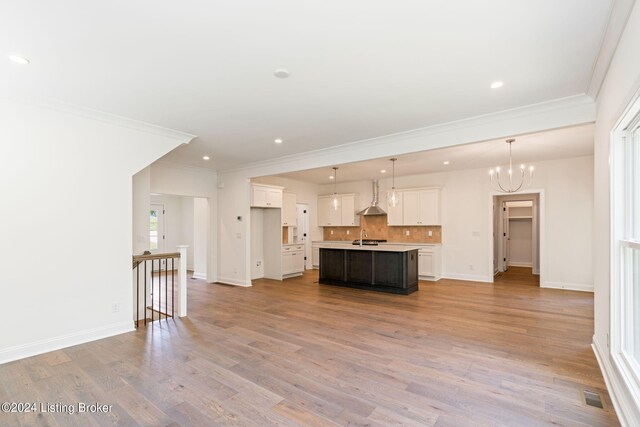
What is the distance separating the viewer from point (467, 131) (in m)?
4.25

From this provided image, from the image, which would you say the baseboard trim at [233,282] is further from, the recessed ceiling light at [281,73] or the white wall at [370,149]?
the recessed ceiling light at [281,73]

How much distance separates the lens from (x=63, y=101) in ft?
11.7

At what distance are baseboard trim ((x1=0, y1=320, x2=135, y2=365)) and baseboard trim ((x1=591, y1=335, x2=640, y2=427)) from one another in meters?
4.98

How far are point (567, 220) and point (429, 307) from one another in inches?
155

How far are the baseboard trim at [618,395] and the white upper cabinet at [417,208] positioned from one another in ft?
17.2

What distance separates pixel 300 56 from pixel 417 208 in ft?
21.1

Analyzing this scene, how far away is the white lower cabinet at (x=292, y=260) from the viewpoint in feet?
27.0

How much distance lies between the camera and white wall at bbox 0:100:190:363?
3387 millimetres

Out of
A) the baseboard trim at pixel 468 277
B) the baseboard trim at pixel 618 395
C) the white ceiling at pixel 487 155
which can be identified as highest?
the white ceiling at pixel 487 155

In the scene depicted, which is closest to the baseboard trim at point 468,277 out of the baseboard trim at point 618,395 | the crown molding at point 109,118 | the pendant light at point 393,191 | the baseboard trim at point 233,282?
the pendant light at point 393,191

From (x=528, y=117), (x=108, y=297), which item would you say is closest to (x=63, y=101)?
(x=108, y=297)

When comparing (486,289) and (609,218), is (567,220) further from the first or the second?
(609,218)

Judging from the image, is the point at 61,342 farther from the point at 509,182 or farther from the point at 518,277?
the point at 518,277

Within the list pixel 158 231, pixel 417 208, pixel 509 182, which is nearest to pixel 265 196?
pixel 417 208
